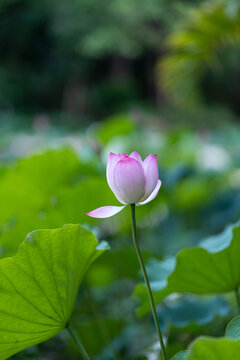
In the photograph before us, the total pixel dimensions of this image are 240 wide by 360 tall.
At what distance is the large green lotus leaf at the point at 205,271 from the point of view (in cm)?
64

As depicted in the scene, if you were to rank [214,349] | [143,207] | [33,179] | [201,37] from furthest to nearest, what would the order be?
1. [201,37]
2. [143,207]
3. [33,179]
4. [214,349]

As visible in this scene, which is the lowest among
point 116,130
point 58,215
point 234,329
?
point 234,329

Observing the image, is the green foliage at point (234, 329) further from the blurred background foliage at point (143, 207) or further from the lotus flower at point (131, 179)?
the blurred background foliage at point (143, 207)

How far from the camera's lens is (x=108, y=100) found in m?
11.1

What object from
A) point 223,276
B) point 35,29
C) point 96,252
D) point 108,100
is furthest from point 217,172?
point 35,29

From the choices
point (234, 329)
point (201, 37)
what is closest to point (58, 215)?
point (234, 329)

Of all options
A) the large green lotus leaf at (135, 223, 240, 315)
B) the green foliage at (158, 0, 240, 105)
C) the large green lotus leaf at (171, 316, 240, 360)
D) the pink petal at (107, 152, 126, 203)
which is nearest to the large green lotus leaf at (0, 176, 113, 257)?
the large green lotus leaf at (135, 223, 240, 315)

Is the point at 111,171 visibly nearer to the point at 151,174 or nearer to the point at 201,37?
the point at 151,174

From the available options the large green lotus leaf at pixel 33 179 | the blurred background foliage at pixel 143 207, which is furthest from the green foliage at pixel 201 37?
the large green lotus leaf at pixel 33 179

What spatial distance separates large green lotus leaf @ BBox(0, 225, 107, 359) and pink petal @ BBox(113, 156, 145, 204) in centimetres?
9

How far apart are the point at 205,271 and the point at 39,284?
24 cm

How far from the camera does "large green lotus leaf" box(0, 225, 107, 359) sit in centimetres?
55

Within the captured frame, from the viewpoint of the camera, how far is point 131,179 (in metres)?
0.48

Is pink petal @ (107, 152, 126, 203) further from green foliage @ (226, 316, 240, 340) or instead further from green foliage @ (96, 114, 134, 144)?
green foliage @ (96, 114, 134, 144)
